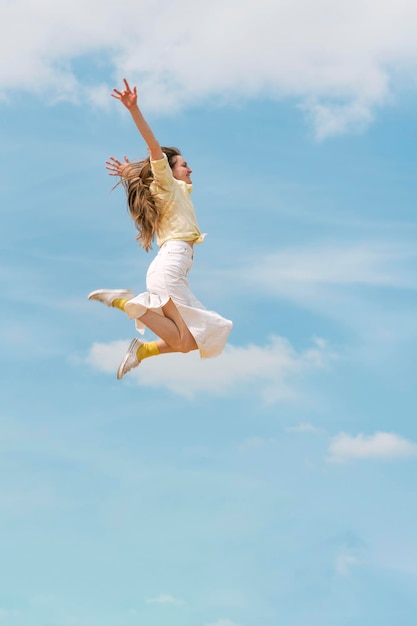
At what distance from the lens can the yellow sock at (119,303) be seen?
48.9 feet

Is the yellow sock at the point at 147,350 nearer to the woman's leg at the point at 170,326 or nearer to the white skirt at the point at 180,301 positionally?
the woman's leg at the point at 170,326

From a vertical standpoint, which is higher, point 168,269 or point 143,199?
point 143,199

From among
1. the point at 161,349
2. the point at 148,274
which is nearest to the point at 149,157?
the point at 148,274

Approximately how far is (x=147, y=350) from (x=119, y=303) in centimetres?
76

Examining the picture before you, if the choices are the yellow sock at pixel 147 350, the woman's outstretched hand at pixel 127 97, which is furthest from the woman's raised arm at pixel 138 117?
the yellow sock at pixel 147 350

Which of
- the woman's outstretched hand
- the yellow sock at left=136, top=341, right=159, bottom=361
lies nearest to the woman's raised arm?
the woman's outstretched hand

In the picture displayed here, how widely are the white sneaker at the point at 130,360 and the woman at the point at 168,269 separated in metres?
0.34

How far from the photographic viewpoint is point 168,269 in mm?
14773

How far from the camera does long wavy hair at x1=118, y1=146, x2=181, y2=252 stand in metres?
14.8

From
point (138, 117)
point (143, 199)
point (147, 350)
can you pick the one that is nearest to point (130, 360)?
point (147, 350)

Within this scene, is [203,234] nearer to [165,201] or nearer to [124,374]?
[165,201]

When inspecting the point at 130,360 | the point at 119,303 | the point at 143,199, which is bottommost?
the point at 130,360

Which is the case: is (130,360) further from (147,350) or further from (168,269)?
(168,269)

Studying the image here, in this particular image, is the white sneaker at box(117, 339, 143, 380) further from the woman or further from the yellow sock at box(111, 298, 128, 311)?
the yellow sock at box(111, 298, 128, 311)
